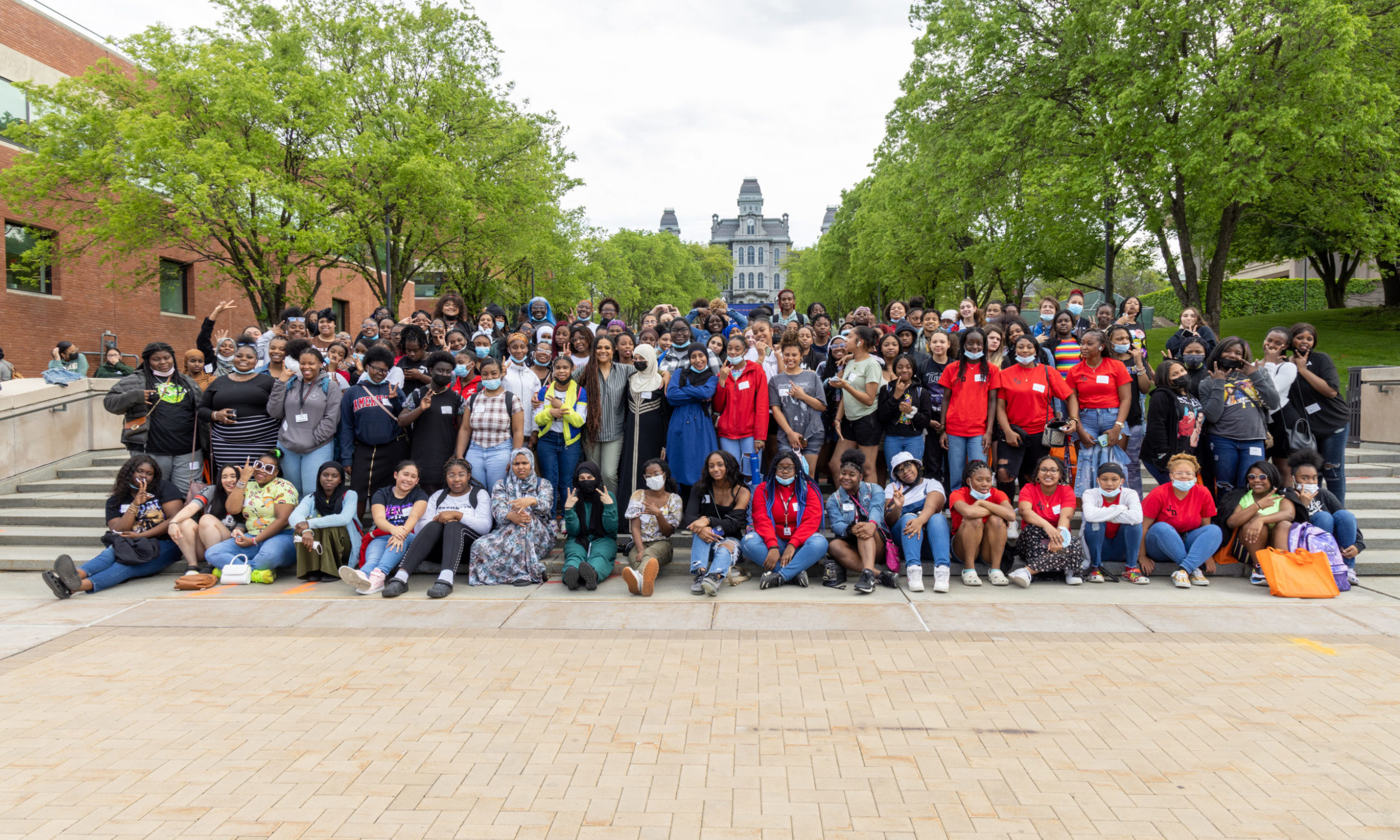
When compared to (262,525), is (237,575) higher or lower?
lower

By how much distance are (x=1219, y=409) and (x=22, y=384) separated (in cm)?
1627

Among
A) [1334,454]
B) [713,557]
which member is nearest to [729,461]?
[713,557]

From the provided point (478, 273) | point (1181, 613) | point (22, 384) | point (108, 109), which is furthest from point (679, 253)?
point (1181, 613)

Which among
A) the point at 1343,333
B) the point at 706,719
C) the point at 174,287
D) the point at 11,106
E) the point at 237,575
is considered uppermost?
the point at 11,106

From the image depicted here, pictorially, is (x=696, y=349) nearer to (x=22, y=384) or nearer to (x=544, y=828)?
(x=544, y=828)

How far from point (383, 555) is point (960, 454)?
5.92 metres

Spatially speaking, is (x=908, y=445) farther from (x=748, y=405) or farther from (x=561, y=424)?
(x=561, y=424)

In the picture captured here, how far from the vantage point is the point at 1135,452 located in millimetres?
9000

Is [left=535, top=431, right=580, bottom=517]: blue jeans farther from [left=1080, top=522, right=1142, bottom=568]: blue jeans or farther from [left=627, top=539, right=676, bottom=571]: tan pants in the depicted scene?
[left=1080, top=522, right=1142, bottom=568]: blue jeans

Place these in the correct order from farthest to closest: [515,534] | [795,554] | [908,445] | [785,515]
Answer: [908,445]
[515,534]
[785,515]
[795,554]

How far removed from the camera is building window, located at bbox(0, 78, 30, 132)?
72.1ft

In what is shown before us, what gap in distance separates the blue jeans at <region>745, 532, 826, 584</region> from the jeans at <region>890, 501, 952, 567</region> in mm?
805

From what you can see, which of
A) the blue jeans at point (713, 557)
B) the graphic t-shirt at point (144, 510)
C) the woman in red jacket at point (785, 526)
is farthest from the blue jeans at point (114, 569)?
the woman in red jacket at point (785, 526)

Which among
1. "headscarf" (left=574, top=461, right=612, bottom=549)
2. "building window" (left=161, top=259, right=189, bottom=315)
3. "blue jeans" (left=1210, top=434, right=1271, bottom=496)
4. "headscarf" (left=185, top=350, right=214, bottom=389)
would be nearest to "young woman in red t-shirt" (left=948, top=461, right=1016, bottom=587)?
"blue jeans" (left=1210, top=434, right=1271, bottom=496)
